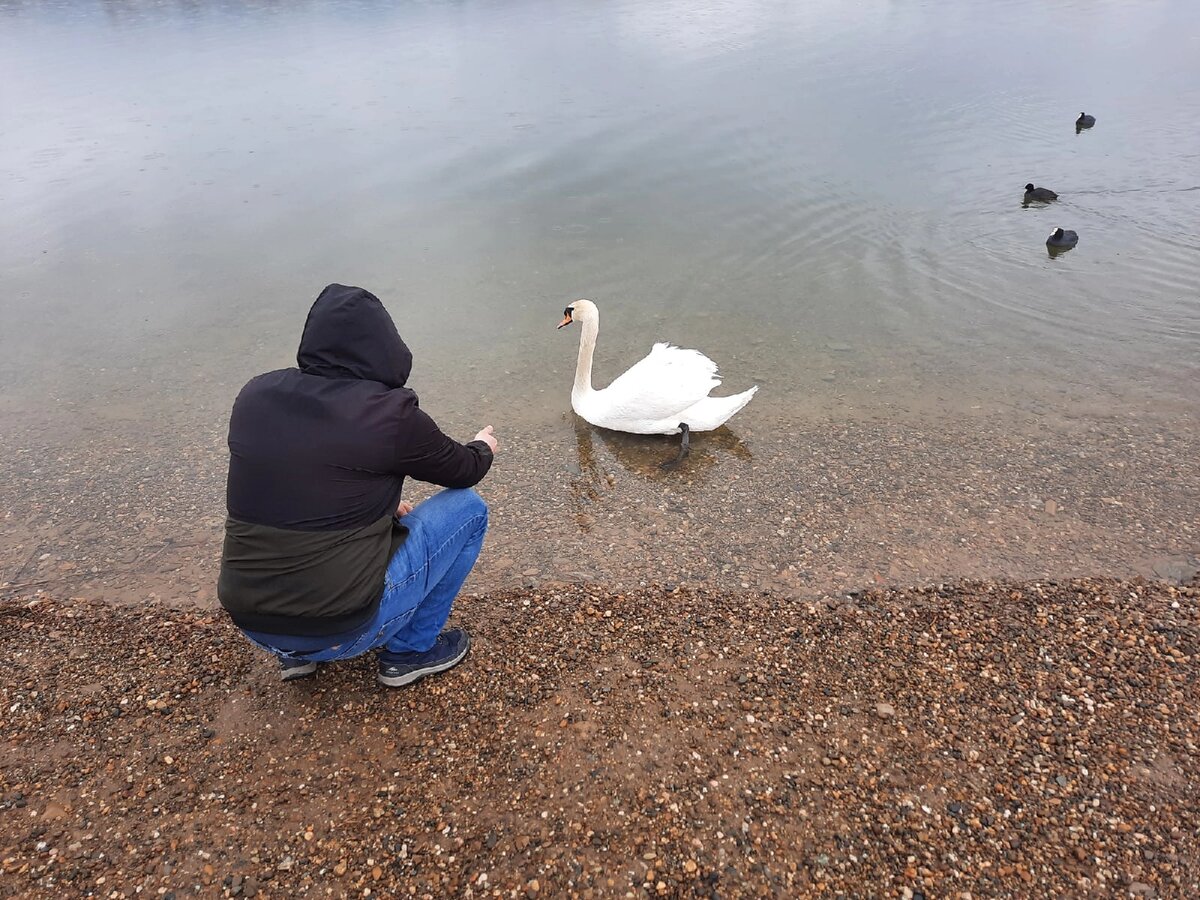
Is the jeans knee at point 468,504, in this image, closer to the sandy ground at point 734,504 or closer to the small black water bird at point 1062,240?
the sandy ground at point 734,504

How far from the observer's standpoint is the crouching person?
319cm

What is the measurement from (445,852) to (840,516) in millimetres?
3764

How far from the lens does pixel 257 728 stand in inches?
160

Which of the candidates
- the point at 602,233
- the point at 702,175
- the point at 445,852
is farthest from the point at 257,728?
the point at 702,175

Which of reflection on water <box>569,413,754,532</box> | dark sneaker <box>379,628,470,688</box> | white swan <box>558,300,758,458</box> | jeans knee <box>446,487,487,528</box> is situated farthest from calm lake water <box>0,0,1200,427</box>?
jeans knee <box>446,487,487,528</box>

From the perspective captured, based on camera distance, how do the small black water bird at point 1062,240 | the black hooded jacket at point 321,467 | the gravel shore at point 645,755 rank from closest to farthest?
1. the black hooded jacket at point 321,467
2. the gravel shore at point 645,755
3. the small black water bird at point 1062,240

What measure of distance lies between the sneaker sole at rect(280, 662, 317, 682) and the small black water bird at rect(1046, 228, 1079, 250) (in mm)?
11446

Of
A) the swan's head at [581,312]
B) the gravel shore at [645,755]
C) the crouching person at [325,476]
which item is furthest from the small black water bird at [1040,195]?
the crouching person at [325,476]

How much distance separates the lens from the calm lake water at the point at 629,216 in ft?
29.1

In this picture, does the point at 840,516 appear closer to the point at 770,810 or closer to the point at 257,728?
the point at 770,810

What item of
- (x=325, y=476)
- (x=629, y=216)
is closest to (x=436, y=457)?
(x=325, y=476)

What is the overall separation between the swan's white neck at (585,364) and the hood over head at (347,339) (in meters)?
4.21

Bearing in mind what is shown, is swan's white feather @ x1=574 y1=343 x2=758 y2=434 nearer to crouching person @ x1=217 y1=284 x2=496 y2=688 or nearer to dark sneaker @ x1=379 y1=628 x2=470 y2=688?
dark sneaker @ x1=379 y1=628 x2=470 y2=688

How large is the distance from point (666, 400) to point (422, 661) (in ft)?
11.4
